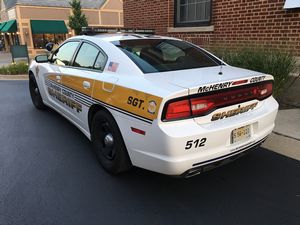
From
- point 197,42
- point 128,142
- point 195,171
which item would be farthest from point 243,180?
point 197,42

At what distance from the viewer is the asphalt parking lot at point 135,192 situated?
106 inches

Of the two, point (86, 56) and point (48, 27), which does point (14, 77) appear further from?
point (48, 27)

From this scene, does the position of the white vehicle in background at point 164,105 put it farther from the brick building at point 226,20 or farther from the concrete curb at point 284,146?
the brick building at point 226,20

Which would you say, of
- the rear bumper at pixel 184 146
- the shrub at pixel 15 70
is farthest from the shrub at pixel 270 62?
the shrub at pixel 15 70

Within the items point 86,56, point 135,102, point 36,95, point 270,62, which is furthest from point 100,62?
point 270,62

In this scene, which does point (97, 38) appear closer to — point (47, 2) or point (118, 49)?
point (118, 49)

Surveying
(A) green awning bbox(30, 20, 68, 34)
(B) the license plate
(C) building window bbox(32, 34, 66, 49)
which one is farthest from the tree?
(B) the license plate

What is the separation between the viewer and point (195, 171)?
8.82 ft

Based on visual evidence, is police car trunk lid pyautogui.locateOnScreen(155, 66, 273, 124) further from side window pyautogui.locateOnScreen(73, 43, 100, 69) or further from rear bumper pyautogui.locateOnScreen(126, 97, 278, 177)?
side window pyautogui.locateOnScreen(73, 43, 100, 69)

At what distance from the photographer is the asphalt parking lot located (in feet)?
8.84

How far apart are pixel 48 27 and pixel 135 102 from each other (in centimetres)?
2785

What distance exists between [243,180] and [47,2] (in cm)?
2961

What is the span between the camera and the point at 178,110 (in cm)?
257

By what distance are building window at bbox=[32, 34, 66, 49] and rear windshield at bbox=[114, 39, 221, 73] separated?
26.9 meters
